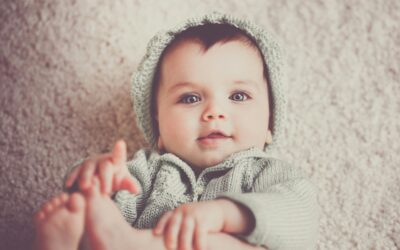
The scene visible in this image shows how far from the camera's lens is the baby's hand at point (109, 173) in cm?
79

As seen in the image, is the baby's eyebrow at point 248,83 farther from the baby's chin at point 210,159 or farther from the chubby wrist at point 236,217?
the chubby wrist at point 236,217

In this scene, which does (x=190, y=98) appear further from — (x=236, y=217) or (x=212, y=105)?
(x=236, y=217)

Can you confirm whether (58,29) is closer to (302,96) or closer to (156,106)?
(156,106)

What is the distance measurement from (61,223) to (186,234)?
190 mm

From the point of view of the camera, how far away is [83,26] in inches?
53.0

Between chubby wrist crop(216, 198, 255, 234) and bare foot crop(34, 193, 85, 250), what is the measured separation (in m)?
0.23

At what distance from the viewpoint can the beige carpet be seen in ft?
3.95

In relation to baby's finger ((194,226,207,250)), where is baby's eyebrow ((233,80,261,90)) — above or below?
above

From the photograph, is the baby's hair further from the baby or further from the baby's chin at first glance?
the baby's chin

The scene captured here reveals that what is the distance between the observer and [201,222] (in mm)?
776

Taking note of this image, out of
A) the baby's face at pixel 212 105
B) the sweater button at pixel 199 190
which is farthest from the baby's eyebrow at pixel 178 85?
the sweater button at pixel 199 190

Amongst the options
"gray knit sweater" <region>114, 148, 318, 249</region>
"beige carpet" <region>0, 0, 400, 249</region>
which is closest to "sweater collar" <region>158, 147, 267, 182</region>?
"gray knit sweater" <region>114, 148, 318, 249</region>

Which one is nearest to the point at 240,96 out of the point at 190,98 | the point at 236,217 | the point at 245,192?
the point at 190,98

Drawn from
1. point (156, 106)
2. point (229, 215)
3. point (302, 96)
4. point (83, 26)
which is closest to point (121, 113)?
point (156, 106)
